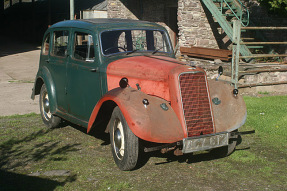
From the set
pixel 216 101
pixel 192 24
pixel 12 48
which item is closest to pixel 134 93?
pixel 216 101

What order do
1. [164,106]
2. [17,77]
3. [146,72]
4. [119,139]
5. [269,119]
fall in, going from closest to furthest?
[164,106]
[119,139]
[146,72]
[269,119]
[17,77]

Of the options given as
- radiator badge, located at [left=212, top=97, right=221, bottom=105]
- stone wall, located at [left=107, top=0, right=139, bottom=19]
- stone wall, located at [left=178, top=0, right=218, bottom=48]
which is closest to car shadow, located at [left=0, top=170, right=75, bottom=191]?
radiator badge, located at [left=212, top=97, right=221, bottom=105]

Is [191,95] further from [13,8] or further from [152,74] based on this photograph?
[13,8]

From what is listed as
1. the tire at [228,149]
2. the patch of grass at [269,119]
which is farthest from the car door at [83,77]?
the patch of grass at [269,119]

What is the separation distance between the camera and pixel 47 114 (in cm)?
757

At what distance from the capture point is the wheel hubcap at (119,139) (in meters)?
5.26

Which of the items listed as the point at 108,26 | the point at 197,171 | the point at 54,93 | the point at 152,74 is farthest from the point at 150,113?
the point at 54,93

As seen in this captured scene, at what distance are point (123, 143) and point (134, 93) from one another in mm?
645

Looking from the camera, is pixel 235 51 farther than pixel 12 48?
No

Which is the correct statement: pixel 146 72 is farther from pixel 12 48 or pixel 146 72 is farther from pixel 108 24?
pixel 12 48

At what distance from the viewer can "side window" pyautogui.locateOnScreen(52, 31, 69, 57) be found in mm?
6848

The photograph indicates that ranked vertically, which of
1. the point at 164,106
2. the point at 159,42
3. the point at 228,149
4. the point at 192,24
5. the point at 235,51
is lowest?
the point at 228,149

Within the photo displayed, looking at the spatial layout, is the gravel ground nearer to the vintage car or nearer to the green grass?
the green grass

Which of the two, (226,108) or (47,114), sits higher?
(226,108)
